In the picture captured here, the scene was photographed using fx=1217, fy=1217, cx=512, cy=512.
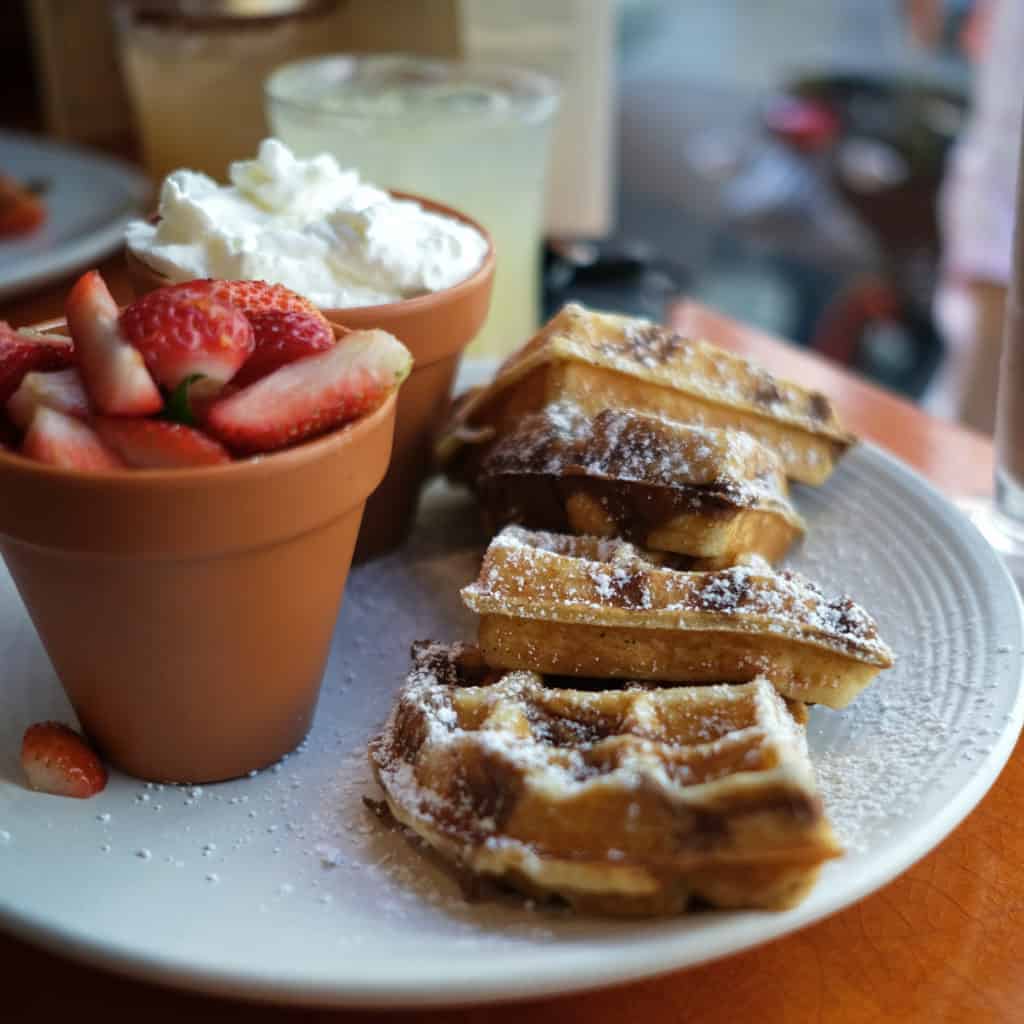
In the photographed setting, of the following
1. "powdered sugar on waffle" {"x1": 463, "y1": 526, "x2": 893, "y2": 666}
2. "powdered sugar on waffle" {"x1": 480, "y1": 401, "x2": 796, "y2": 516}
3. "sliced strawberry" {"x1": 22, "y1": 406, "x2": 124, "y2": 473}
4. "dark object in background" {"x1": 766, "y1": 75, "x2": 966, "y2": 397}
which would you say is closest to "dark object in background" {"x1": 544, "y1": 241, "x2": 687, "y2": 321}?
"powdered sugar on waffle" {"x1": 480, "y1": 401, "x2": 796, "y2": 516}

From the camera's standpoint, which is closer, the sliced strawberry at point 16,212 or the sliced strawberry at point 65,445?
the sliced strawberry at point 65,445

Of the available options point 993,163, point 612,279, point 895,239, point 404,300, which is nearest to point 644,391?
point 404,300

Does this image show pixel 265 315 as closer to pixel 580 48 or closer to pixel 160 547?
pixel 160 547

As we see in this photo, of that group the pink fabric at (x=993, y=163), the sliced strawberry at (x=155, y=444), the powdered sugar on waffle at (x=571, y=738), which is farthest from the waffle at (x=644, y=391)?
the pink fabric at (x=993, y=163)

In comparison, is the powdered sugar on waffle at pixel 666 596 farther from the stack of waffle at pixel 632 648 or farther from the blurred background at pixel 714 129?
the blurred background at pixel 714 129

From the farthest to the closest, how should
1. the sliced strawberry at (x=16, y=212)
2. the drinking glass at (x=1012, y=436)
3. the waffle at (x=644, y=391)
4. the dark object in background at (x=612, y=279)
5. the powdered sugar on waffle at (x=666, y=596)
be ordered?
1. the sliced strawberry at (x=16, y=212)
2. the dark object in background at (x=612, y=279)
3. the drinking glass at (x=1012, y=436)
4. the waffle at (x=644, y=391)
5. the powdered sugar on waffle at (x=666, y=596)

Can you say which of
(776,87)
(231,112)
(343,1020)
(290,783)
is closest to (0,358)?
(290,783)

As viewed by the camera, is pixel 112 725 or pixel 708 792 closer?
pixel 708 792

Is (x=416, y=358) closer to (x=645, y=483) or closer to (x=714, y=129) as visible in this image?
(x=645, y=483)
